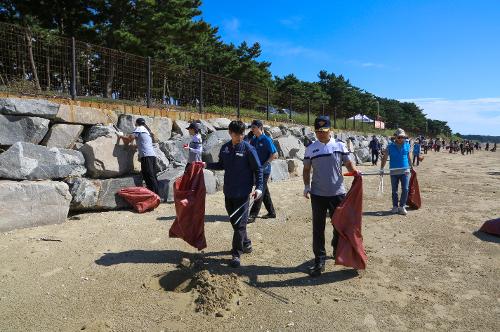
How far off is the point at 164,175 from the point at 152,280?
4228 millimetres

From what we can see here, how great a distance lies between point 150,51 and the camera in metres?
18.2

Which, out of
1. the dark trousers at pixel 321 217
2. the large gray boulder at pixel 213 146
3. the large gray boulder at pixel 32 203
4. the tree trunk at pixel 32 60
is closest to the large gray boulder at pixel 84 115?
the tree trunk at pixel 32 60

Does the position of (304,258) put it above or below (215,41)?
below

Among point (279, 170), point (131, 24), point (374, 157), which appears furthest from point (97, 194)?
point (374, 157)

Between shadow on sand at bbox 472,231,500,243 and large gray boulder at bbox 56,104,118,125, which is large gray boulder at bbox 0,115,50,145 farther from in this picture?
shadow on sand at bbox 472,231,500,243

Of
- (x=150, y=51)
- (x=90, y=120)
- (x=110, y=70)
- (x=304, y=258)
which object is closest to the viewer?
(x=304, y=258)

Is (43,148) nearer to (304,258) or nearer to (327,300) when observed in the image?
(304,258)

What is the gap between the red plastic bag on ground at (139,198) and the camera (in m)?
6.95

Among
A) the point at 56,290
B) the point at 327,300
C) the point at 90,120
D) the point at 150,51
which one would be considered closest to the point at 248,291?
the point at 327,300

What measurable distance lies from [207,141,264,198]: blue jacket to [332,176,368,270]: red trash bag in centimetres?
96

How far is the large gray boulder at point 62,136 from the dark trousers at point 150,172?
1417 millimetres

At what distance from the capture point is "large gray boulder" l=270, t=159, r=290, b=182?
457 inches

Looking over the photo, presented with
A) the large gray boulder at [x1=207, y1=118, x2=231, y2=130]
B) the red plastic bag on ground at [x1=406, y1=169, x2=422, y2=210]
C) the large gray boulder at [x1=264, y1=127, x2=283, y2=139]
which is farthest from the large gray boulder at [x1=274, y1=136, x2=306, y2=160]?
the red plastic bag on ground at [x1=406, y1=169, x2=422, y2=210]

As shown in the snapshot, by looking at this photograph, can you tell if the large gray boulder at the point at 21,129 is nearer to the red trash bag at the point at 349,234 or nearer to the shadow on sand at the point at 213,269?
the shadow on sand at the point at 213,269
